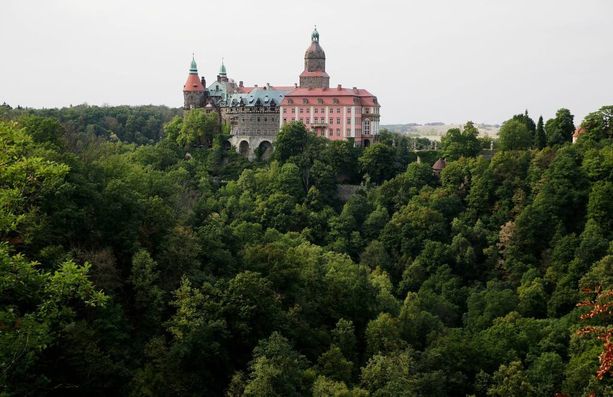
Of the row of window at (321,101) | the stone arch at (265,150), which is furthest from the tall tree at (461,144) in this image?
the stone arch at (265,150)

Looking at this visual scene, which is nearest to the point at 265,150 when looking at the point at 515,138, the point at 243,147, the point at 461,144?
the point at 243,147

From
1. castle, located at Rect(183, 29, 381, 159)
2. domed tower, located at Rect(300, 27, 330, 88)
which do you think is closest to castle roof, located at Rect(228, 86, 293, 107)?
castle, located at Rect(183, 29, 381, 159)

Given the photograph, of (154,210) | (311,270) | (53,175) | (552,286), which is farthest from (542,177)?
(53,175)

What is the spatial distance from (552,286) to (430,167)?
19641 mm

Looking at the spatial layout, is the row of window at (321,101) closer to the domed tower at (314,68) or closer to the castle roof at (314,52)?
the domed tower at (314,68)

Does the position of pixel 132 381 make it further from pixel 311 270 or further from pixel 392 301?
pixel 392 301

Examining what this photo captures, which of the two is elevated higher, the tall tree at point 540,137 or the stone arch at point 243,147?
the tall tree at point 540,137

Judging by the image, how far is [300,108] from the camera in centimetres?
7750

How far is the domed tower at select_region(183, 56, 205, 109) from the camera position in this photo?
83.0 m

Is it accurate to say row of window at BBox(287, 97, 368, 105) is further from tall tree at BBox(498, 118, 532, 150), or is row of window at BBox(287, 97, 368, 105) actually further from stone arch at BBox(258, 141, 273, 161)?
tall tree at BBox(498, 118, 532, 150)

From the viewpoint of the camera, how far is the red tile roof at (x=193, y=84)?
83000mm

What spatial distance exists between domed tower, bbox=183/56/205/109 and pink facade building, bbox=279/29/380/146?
10.5 metres

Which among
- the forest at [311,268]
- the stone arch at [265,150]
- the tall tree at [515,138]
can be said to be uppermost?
the tall tree at [515,138]

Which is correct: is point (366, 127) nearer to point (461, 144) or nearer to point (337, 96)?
point (337, 96)
